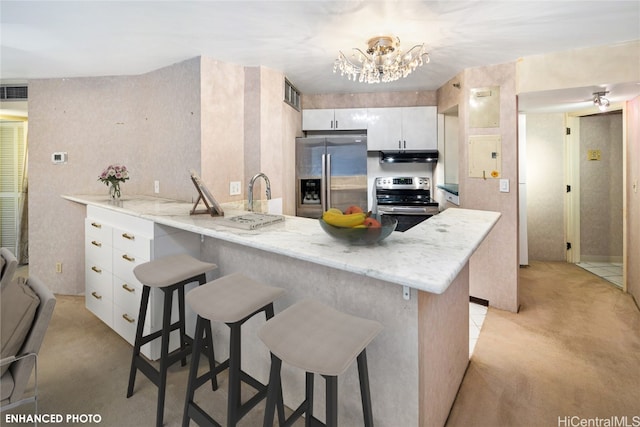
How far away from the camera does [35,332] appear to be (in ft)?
4.37

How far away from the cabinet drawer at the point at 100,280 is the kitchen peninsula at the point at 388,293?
0.93m

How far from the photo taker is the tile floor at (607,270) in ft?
12.6

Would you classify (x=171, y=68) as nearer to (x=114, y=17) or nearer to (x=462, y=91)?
(x=114, y=17)

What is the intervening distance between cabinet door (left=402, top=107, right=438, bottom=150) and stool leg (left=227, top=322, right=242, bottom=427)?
11.2 ft

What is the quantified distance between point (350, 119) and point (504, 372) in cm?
320

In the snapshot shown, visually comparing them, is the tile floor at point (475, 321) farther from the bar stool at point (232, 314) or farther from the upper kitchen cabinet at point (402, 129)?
the upper kitchen cabinet at point (402, 129)

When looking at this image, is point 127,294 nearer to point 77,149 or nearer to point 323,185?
point 77,149

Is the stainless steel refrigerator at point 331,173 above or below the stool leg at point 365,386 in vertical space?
above

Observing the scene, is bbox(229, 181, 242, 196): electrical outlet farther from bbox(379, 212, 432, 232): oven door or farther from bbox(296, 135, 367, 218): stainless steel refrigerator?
bbox(379, 212, 432, 232): oven door

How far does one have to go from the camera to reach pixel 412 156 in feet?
13.3

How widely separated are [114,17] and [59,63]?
52.8 inches

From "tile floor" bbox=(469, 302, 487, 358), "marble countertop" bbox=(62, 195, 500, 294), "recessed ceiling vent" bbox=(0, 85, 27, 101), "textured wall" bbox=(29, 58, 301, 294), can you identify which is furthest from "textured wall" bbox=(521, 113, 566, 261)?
"recessed ceiling vent" bbox=(0, 85, 27, 101)

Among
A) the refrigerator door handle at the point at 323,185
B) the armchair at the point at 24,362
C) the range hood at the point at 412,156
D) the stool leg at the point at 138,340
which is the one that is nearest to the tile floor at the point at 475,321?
the range hood at the point at 412,156

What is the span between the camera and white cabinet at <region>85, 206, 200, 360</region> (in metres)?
2.08
